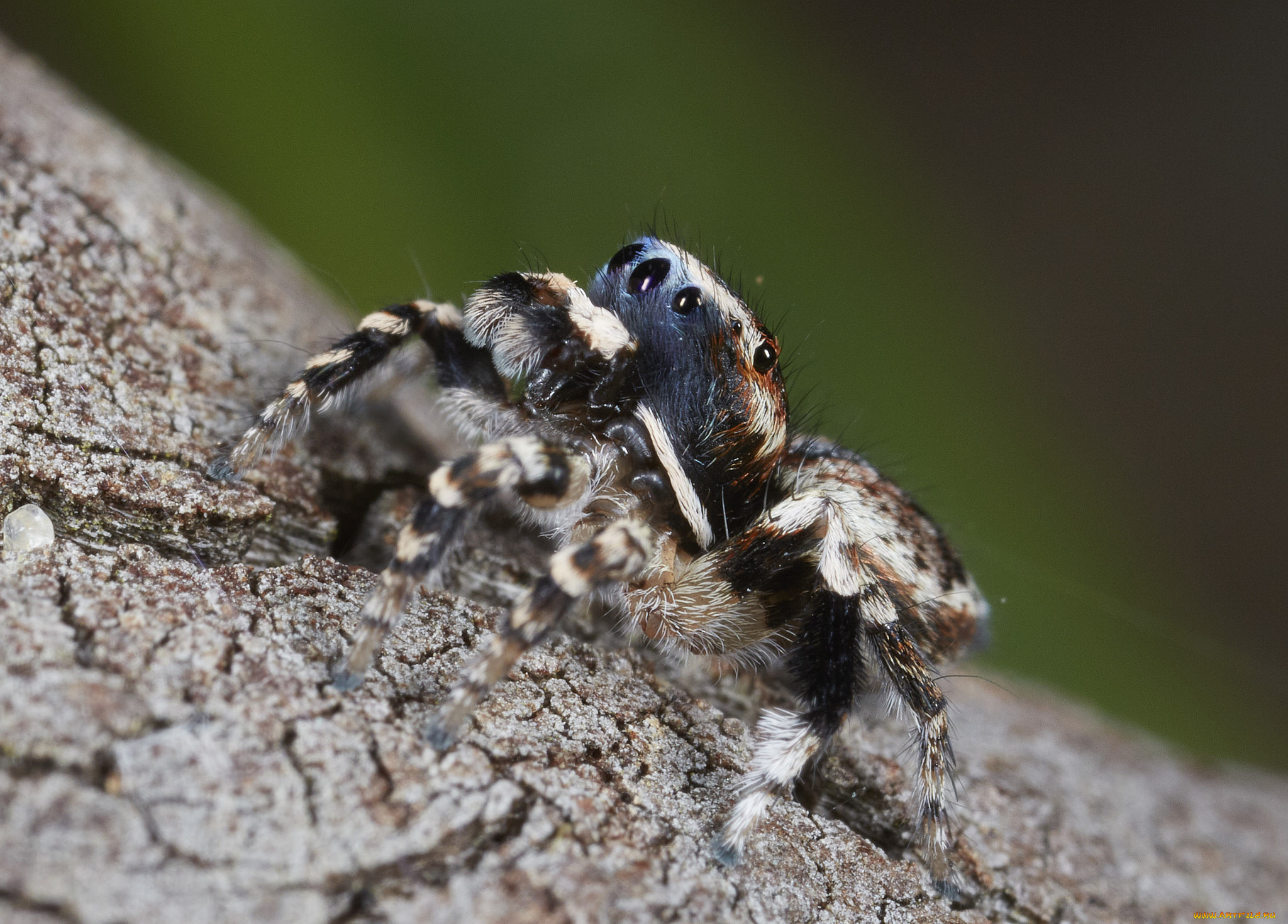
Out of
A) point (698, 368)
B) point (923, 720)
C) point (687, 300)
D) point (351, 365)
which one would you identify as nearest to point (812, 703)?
point (923, 720)

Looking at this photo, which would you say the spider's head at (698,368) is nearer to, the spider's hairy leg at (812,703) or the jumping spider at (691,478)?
the jumping spider at (691,478)

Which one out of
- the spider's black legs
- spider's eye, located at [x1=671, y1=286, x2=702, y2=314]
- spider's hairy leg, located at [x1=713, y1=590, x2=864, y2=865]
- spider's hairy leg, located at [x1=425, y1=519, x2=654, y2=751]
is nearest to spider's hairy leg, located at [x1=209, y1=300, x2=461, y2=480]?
the spider's black legs

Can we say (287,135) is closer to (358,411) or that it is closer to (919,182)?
(358,411)

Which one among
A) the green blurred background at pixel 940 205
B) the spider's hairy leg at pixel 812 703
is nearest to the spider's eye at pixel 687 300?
the spider's hairy leg at pixel 812 703

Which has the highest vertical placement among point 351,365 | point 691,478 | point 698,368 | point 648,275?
point 648,275

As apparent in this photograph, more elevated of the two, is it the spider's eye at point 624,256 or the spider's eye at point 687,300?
the spider's eye at point 624,256

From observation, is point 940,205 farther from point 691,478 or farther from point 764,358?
point 691,478
